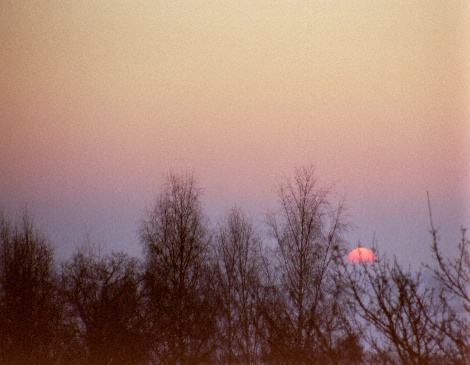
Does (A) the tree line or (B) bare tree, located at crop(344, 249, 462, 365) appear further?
(A) the tree line

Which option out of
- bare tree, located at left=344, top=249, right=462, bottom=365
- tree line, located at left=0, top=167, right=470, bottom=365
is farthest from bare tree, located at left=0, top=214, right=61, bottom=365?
bare tree, located at left=344, top=249, right=462, bottom=365

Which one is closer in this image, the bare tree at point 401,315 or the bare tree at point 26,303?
the bare tree at point 401,315

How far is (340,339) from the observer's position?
485cm

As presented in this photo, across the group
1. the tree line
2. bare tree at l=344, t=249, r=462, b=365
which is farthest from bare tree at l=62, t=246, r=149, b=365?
bare tree at l=344, t=249, r=462, b=365

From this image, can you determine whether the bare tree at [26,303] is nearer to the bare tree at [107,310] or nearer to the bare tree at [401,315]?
the bare tree at [107,310]

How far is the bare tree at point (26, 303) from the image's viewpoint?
1570cm

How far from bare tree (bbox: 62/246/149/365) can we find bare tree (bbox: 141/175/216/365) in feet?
1.62

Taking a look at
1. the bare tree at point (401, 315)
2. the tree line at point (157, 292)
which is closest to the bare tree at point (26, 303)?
the tree line at point (157, 292)

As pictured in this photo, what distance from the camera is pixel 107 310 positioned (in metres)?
17.7

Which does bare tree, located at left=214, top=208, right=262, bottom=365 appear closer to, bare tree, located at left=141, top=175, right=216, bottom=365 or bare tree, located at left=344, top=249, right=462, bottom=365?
bare tree, located at left=141, top=175, right=216, bottom=365

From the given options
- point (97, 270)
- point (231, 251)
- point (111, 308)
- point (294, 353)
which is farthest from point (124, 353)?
point (294, 353)

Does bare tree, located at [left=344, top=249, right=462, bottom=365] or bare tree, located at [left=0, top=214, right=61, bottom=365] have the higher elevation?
bare tree, located at [left=0, top=214, right=61, bottom=365]

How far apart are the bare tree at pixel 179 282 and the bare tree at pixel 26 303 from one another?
267cm

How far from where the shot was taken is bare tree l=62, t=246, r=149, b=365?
56.1ft
